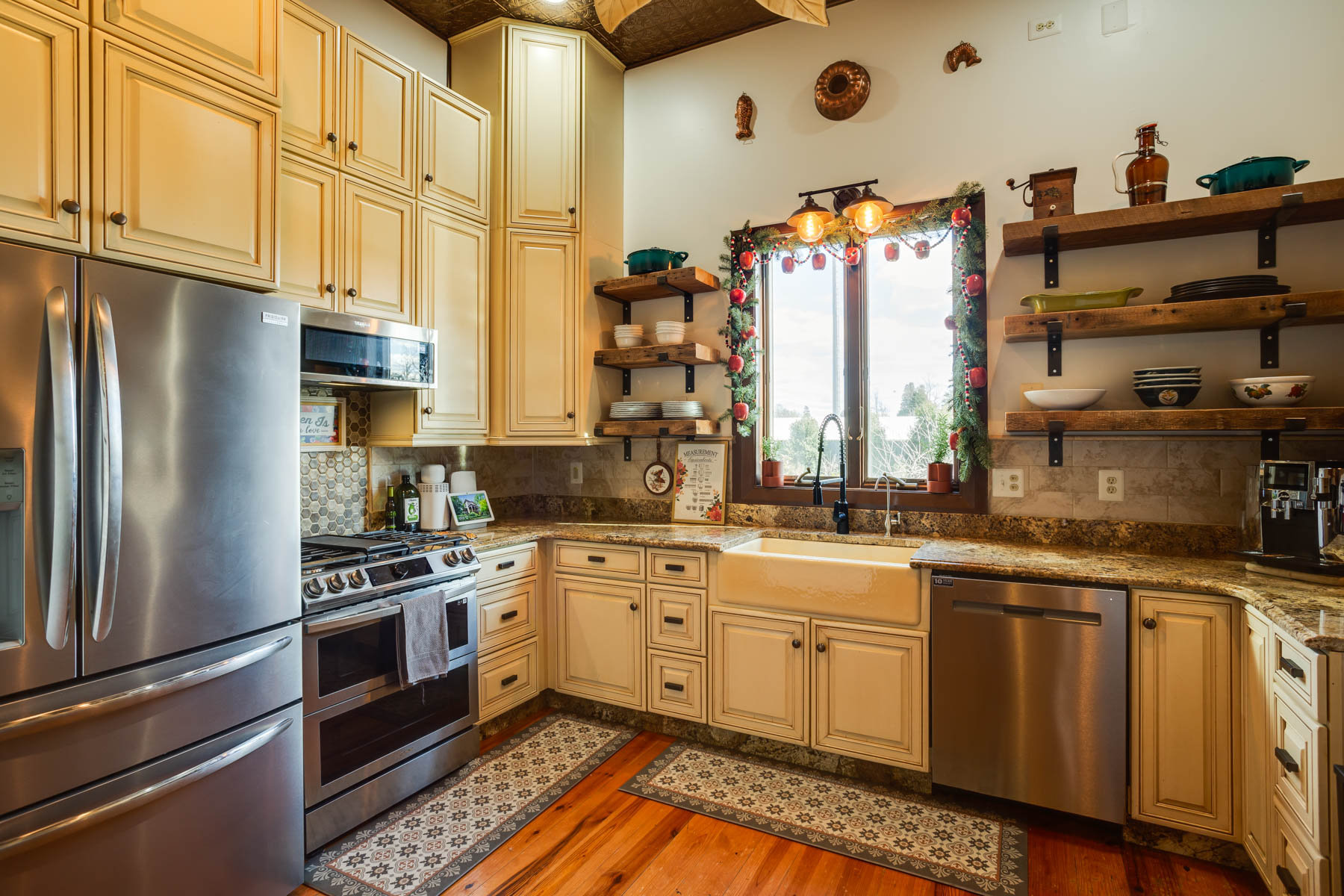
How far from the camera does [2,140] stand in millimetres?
1552

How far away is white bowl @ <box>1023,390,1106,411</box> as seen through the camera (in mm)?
2516

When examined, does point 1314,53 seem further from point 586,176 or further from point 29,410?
point 29,410

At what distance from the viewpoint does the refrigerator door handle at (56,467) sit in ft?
4.95

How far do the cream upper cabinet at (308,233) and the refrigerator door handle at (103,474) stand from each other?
0.86m

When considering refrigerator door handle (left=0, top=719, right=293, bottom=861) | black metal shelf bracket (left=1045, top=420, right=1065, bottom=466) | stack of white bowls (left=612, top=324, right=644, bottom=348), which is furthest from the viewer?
stack of white bowls (left=612, top=324, right=644, bottom=348)

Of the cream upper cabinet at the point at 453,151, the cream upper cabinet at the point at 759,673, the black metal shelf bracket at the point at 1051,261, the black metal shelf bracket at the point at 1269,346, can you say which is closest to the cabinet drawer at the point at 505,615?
the cream upper cabinet at the point at 759,673

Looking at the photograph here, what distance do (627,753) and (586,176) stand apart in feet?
8.95

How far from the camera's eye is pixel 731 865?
6.95ft

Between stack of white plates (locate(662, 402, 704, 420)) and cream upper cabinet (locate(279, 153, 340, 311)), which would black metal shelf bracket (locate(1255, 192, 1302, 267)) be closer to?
stack of white plates (locate(662, 402, 704, 420))

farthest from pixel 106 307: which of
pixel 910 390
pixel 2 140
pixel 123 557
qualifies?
pixel 910 390

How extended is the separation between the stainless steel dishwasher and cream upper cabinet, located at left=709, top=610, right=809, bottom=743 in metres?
0.51

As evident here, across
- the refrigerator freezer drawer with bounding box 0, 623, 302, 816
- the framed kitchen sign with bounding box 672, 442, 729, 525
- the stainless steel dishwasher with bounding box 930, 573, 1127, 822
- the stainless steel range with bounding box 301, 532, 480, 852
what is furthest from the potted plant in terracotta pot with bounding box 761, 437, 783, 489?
the refrigerator freezer drawer with bounding box 0, 623, 302, 816

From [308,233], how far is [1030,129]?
9.42 ft

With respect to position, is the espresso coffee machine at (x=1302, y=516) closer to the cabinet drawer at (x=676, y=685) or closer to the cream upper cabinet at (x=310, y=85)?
the cabinet drawer at (x=676, y=685)
